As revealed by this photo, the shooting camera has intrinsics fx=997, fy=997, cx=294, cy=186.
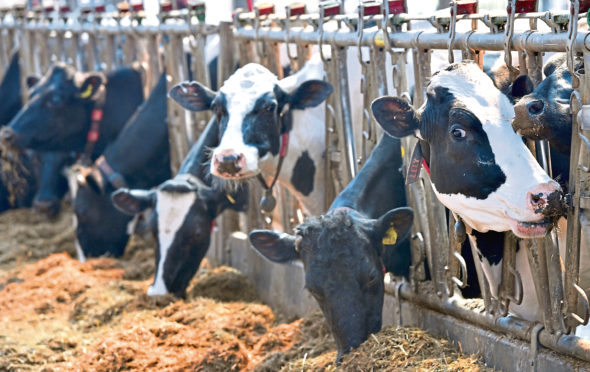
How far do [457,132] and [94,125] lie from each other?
255 inches

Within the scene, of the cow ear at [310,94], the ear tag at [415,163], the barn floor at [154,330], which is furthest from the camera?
the cow ear at [310,94]

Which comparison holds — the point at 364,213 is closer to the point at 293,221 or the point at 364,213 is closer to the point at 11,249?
the point at 293,221

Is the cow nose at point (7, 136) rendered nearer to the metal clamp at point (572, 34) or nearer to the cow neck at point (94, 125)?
the cow neck at point (94, 125)

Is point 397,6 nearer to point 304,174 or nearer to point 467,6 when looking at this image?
point 467,6

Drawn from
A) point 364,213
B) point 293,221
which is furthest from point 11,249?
point 364,213

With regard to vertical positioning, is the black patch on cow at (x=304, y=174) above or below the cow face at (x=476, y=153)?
below

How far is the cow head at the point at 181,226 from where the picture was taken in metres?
7.11

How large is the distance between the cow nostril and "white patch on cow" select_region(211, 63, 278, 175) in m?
2.31

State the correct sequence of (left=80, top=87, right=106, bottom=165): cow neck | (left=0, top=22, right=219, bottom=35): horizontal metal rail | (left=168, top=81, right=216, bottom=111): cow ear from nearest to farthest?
(left=168, top=81, right=216, bottom=111): cow ear
(left=0, top=22, right=219, bottom=35): horizontal metal rail
(left=80, top=87, right=106, bottom=165): cow neck

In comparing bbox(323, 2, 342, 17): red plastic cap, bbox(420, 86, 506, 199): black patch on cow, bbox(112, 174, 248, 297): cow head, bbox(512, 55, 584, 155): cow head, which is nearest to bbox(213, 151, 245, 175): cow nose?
bbox(323, 2, 342, 17): red plastic cap

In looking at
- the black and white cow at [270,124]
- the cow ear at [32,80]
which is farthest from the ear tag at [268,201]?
the cow ear at [32,80]

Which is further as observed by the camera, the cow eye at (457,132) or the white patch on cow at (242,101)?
the white patch on cow at (242,101)

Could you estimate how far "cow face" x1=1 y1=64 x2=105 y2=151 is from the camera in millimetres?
9719

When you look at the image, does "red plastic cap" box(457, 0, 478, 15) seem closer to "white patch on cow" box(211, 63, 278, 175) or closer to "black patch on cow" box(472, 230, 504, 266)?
"black patch on cow" box(472, 230, 504, 266)
